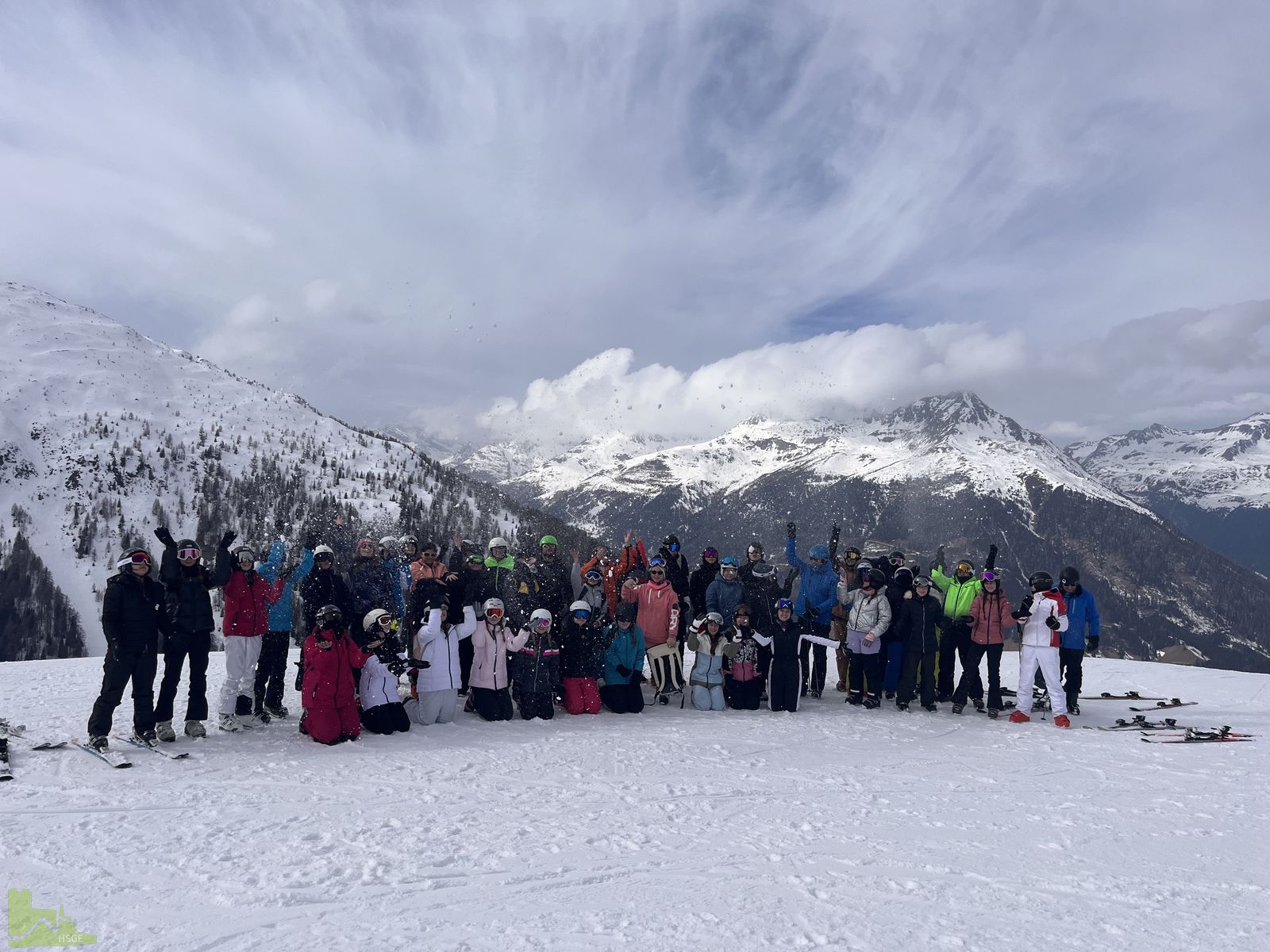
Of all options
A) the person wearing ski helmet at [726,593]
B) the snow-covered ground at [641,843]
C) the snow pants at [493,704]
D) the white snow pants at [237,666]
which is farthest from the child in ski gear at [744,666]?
the white snow pants at [237,666]

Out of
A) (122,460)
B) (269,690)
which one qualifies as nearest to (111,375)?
(122,460)

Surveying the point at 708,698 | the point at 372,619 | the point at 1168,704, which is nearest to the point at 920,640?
the point at 708,698

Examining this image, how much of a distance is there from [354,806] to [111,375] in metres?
236

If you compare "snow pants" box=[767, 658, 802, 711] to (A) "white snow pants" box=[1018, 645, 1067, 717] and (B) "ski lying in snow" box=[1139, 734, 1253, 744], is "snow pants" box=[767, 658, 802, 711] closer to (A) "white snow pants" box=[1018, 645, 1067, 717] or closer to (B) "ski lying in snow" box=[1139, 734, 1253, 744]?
(A) "white snow pants" box=[1018, 645, 1067, 717]

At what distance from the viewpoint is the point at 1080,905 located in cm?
464

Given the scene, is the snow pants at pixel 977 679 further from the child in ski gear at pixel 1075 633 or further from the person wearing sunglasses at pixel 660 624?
the person wearing sunglasses at pixel 660 624

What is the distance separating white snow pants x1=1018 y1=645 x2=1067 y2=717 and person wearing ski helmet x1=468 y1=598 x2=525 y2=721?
24.2 ft

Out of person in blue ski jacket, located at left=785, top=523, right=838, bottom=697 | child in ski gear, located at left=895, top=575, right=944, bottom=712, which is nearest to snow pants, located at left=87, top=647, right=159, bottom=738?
person in blue ski jacket, located at left=785, top=523, right=838, bottom=697

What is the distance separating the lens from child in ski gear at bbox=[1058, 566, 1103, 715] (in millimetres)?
10812

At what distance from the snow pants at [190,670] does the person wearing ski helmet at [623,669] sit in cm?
516

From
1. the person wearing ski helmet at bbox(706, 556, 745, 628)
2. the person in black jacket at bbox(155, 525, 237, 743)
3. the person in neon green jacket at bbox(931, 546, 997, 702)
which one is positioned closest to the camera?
the person in black jacket at bbox(155, 525, 237, 743)

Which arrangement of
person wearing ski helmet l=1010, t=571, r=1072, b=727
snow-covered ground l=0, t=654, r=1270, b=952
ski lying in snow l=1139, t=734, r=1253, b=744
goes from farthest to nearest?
person wearing ski helmet l=1010, t=571, r=1072, b=727
ski lying in snow l=1139, t=734, r=1253, b=744
snow-covered ground l=0, t=654, r=1270, b=952

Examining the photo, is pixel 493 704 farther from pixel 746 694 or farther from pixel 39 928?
pixel 39 928

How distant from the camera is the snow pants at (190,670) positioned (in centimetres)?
803
